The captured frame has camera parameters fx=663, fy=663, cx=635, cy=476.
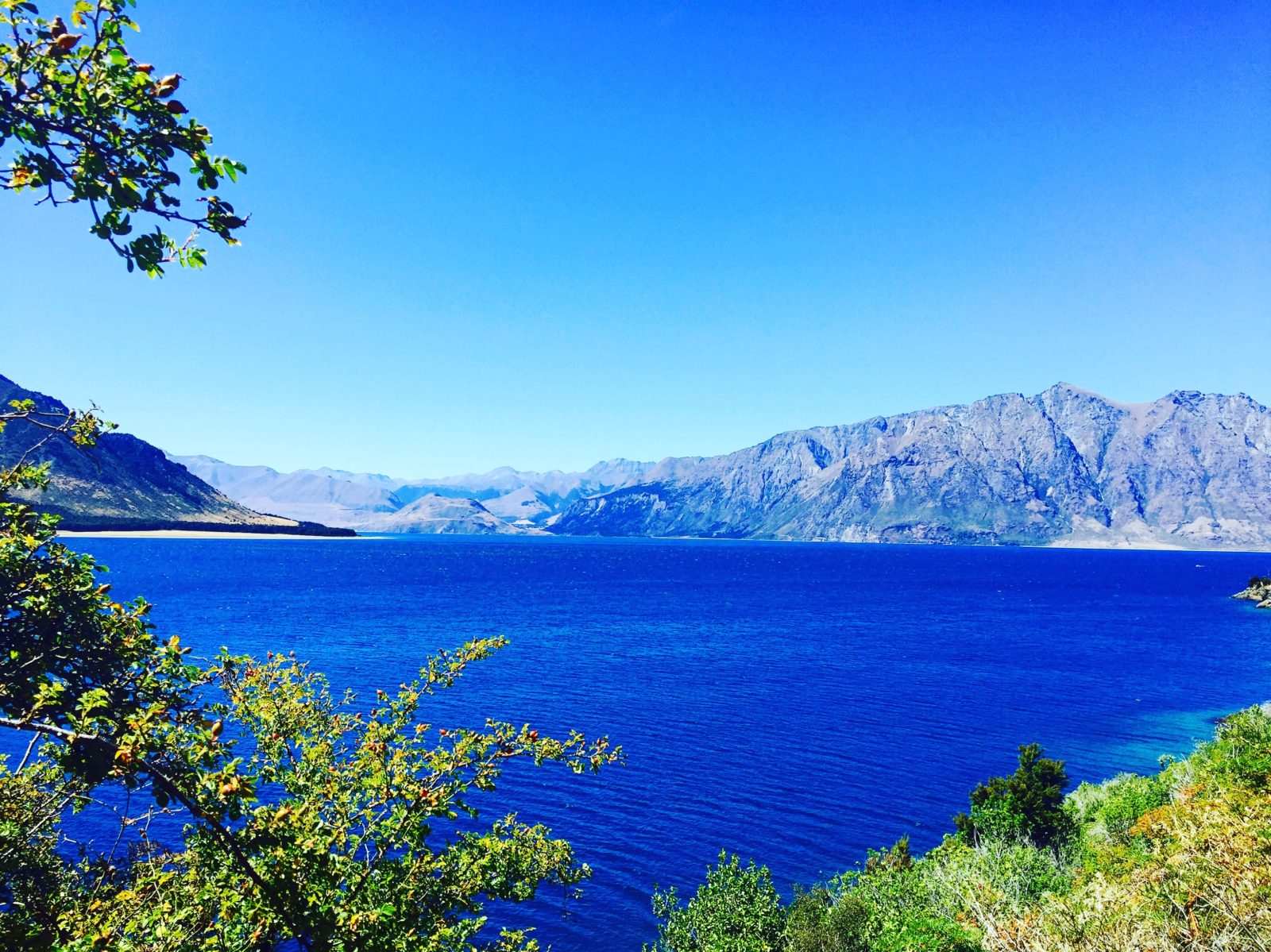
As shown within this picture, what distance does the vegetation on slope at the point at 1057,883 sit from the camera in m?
21.5

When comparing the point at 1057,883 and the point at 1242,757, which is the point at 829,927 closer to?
the point at 1057,883

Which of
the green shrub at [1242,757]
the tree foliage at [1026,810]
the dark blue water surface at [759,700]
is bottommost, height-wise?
the dark blue water surface at [759,700]

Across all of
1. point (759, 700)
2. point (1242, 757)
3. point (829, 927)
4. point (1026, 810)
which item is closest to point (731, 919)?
point (829, 927)

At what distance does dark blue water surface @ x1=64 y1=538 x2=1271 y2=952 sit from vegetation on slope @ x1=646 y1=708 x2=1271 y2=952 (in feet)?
27.3

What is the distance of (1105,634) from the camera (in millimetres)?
160000

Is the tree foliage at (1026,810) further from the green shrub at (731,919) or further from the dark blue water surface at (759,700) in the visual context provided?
the green shrub at (731,919)

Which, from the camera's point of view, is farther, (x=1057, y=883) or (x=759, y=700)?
(x=759, y=700)

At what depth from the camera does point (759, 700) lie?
94.1m

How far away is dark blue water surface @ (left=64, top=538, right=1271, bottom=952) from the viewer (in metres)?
54.3

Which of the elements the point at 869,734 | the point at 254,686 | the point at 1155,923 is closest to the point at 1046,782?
the point at 869,734

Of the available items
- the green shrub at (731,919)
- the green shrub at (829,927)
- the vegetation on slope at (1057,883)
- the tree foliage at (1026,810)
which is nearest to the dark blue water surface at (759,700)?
the tree foliage at (1026,810)

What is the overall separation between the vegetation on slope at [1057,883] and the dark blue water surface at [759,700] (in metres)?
8.31

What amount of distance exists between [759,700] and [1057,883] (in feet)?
194

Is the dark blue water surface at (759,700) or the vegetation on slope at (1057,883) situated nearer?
the vegetation on slope at (1057,883)
